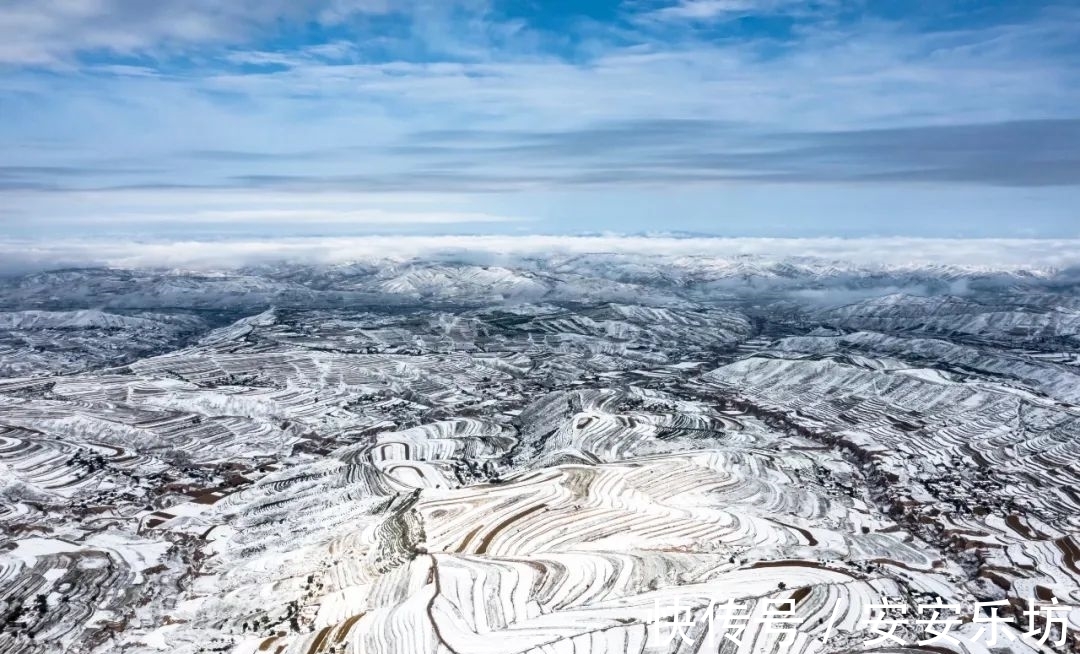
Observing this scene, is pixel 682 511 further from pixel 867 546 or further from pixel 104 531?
pixel 104 531

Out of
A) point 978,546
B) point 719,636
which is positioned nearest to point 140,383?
point 719,636

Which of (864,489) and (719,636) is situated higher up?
(719,636)

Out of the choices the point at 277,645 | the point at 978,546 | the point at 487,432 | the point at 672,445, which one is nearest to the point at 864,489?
the point at 978,546

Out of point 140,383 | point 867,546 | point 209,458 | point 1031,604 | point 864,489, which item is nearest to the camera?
point 1031,604

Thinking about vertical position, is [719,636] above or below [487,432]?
above

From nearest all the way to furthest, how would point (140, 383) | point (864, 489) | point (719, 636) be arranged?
point (719, 636) < point (864, 489) < point (140, 383)

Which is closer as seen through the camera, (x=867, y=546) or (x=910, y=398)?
(x=867, y=546)

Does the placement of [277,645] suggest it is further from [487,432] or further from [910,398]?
[910,398]

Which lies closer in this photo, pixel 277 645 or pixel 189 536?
pixel 277 645

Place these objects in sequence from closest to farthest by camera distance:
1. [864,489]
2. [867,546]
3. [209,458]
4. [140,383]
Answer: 1. [867,546]
2. [864,489]
3. [209,458]
4. [140,383]
